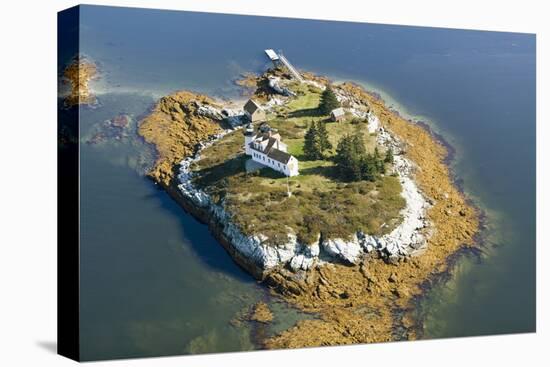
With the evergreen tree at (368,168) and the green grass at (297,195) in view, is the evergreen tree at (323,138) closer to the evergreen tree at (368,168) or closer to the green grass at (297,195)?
the green grass at (297,195)

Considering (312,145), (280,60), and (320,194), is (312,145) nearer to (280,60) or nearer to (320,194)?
(320,194)

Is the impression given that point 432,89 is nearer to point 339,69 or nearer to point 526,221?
point 339,69

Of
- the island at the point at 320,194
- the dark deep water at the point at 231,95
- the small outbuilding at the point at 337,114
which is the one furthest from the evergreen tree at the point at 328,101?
the dark deep water at the point at 231,95

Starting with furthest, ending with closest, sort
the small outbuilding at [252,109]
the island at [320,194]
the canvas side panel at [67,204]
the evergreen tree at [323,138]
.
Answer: the small outbuilding at [252,109], the evergreen tree at [323,138], the island at [320,194], the canvas side panel at [67,204]

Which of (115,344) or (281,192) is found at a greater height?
(281,192)

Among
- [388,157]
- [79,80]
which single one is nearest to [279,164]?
[388,157]

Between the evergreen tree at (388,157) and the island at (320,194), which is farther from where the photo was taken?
the evergreen tree at (388,157)

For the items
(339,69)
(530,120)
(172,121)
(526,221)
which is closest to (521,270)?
(526,221)
